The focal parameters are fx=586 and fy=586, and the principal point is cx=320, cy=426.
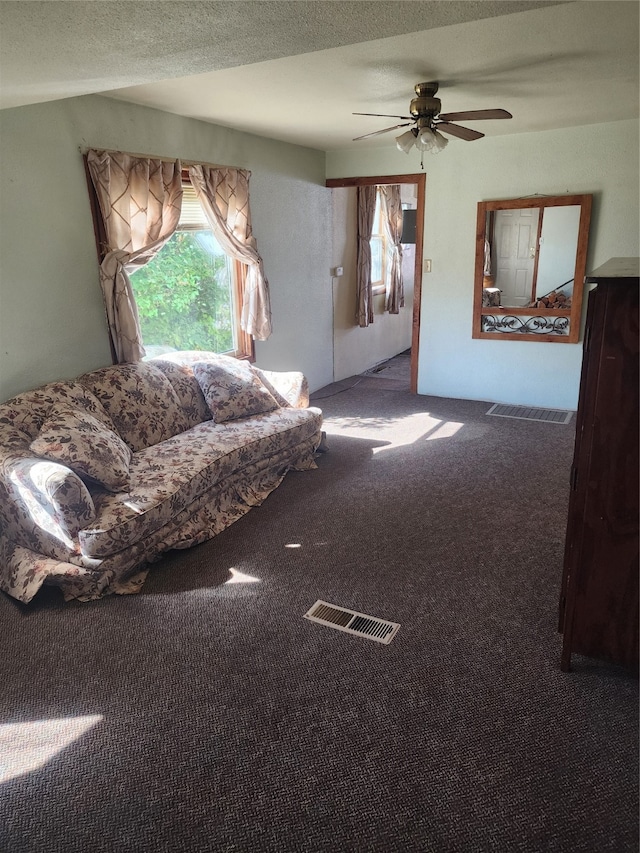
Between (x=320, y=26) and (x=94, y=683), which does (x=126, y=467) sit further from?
(x=320, y=26)

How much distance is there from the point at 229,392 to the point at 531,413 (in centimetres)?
288

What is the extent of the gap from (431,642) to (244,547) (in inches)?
45.9

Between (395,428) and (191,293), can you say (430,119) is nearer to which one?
(191,293)

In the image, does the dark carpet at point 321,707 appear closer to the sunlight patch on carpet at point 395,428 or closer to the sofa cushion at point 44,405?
the sofa cushion at point 44,405

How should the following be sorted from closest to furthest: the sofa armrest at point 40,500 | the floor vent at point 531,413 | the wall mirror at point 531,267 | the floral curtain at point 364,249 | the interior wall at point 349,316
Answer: the sofa armrest at point 40,500, the wall mirror at point 531,267, the floor vent at point 531,413, the interior wall at point 349,316, the floral curtain at point 364,249

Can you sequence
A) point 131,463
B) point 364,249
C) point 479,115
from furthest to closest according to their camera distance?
point 364,249
point 131,463
point 479,115

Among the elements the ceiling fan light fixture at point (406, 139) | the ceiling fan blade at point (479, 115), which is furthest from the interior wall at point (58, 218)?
the ceiling fan blade at point (479, 115)

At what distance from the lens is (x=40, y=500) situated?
2.67 meters

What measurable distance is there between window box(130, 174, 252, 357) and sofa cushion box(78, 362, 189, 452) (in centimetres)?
55

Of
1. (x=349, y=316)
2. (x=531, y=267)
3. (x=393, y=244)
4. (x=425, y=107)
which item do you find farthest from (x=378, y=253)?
(x=425, y=107)

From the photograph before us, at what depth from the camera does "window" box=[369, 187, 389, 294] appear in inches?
286

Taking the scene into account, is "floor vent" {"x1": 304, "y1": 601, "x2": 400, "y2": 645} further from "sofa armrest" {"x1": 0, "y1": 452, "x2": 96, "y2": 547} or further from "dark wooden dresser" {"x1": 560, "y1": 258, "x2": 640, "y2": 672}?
"sofa armrest" {"x1": 0, "y1": 452, "x2": 96, "y2": 547}

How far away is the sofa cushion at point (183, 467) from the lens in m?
2.72

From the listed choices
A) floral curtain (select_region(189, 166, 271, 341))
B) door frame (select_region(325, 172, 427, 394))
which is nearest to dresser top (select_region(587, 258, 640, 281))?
floral curtain (select_region(189, 166, 271, 341))
